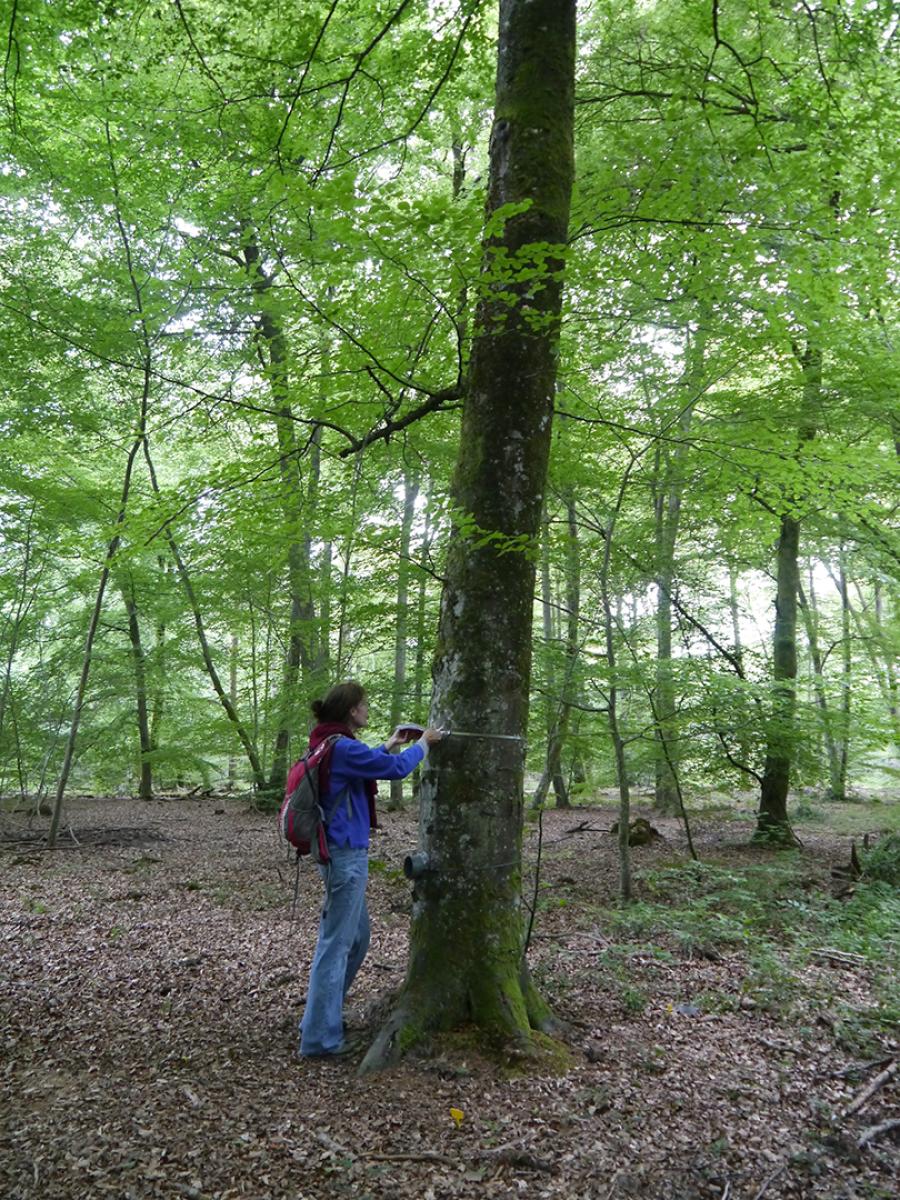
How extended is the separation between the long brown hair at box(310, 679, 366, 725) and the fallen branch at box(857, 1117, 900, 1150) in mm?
2702

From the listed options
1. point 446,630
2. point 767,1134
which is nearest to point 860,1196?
point 767,1134

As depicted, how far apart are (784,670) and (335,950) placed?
7597 mm

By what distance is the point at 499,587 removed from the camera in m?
3.40

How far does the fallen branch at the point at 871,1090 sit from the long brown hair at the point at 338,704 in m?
2.69

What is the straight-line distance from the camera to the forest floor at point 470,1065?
2.43m

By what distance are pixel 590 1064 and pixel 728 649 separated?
720cm

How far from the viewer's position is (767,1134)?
261 centimetres

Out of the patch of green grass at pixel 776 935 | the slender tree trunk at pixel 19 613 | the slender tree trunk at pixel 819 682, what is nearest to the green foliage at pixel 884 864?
the patch of green grass at pixel 776 935

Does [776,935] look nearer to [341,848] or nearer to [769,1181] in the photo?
[769,1181]

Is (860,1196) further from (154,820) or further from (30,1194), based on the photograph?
(154,820)

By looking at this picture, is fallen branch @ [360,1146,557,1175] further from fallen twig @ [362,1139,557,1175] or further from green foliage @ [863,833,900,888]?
green foliage @ [863,833,900,888]

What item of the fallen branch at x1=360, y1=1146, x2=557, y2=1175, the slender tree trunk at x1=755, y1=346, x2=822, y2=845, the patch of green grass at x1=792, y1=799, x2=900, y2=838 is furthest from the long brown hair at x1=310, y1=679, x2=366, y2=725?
the patch of green grass at x1=792, y1=799, x2=900, y2=838

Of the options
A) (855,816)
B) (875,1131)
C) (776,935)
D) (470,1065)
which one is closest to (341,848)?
(470,1065)

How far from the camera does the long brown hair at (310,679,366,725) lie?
3.75m
